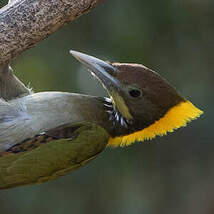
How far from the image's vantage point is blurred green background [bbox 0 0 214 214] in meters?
8.76

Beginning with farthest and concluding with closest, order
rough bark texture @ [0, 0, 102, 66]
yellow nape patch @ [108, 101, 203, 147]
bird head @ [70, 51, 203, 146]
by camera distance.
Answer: yellow nape patch @ [108, 101, 203, 147], bird head @ [70, 51, 203, 146], rough bark texture @ [0, 0, 102, 66]

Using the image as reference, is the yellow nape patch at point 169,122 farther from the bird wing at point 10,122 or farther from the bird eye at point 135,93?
the bird wing at point 10,122

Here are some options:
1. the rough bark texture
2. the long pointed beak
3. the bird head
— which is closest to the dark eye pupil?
the bird head

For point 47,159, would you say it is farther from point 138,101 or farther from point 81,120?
point 138,101

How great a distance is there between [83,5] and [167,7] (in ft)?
12.6

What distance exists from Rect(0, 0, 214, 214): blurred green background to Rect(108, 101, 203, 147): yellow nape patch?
2860 mm

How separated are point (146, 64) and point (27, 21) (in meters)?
4.10

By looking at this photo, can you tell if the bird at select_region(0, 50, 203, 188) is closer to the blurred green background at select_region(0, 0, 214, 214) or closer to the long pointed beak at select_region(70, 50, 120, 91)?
the long pointed beak at select_region(70, 50, 120, 91)

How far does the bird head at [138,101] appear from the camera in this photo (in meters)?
5.61

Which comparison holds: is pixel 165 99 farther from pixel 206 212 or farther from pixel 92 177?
pixel 206 212

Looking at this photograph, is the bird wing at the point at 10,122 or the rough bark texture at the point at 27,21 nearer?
the rough bark texture at the point at 27,21

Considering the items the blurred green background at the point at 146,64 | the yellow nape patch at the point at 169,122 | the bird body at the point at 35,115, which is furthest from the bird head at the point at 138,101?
the blurred green background at the point at 146,64

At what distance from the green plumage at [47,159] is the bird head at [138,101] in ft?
1.30

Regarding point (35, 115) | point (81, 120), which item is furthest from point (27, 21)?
point (81, 120)
